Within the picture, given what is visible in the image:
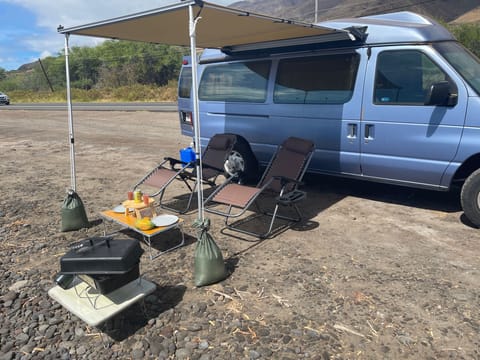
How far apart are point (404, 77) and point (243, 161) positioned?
267cm

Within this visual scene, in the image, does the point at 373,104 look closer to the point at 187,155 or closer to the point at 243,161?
the point at 243,161

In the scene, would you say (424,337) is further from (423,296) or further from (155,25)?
(155,25)

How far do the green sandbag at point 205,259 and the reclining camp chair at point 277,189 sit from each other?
822 mm

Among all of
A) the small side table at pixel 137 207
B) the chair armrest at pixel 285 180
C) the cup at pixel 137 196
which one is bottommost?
the small side table at pixel 137 207

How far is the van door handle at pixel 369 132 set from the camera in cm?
505

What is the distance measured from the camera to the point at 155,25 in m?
4.48

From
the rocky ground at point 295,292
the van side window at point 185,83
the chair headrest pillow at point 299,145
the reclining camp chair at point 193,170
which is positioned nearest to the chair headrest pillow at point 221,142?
the reclining camp chair at point 193,170

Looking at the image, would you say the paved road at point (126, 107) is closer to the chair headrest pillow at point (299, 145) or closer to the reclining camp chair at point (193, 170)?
the reclining camp chair at point (193, 170)

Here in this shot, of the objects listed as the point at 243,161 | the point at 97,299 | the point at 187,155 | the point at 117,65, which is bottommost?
the point at 97,299

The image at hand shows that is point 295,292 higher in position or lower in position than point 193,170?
lower

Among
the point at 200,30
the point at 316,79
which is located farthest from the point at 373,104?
the point at 200,30

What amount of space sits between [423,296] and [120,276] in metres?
2.42

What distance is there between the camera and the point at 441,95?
4375 millimetres

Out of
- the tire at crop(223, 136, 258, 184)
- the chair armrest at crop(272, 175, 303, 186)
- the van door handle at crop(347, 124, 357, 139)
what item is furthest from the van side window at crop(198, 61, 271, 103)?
the chair armrest at crop(272, 175, 303, 186)
